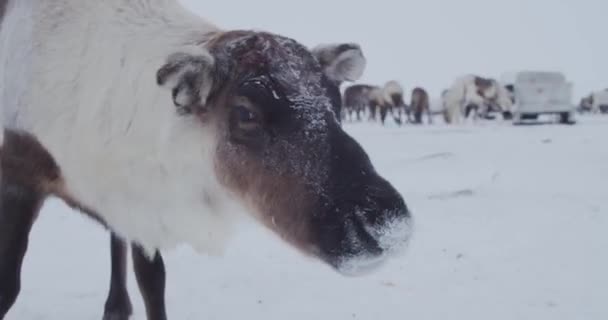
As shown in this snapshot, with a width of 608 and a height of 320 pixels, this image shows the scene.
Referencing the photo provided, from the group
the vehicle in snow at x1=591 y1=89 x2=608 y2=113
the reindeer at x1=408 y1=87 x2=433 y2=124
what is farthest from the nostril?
the vehicle in snow at x1=591 y1=89 x2=608 y2=113

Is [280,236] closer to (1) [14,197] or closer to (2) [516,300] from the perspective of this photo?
(1) [14,197]

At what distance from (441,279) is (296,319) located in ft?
2.74

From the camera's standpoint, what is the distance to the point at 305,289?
282 cm

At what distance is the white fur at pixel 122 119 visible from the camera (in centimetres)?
192

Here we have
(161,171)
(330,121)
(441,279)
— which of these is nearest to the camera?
(330,121)

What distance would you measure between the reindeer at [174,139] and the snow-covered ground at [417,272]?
0.88 ft

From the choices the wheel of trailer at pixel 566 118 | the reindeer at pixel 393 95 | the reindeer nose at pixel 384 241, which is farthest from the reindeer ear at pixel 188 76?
the reindeer at pixel 393 95

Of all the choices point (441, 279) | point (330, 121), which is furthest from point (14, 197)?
point (441, 279)

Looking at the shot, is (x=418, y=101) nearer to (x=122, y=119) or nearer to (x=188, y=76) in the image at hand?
(x=122, y=119)

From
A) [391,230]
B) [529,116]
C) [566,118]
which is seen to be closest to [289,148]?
[391,230]

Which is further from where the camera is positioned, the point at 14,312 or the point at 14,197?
the point at 14,312

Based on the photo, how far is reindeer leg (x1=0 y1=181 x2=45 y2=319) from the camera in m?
2.21

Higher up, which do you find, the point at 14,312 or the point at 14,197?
the point at 14,197

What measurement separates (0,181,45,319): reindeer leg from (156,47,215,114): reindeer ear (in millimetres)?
837
